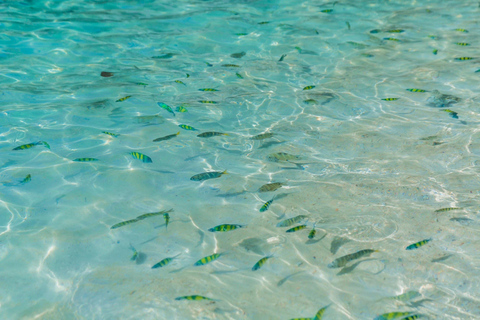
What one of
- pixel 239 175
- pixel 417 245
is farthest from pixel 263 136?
pixel 417 245

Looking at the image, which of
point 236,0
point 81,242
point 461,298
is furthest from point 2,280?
point 236,0

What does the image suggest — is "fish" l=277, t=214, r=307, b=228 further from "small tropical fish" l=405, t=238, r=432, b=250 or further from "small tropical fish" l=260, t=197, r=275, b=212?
"small tropical fish" l=405, t=238, r=432, b=250

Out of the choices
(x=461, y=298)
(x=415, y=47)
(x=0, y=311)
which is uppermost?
(x=415, y=47)

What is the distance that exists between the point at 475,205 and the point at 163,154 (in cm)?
396

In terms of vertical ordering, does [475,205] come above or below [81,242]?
above

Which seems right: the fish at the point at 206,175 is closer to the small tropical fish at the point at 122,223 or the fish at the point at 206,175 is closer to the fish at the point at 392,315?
the small tropical fish at the point at 122,223

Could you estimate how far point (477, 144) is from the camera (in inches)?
225

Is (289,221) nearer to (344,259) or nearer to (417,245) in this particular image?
(344,259)

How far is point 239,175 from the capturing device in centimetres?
527

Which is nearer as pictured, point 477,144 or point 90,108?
point 477,144

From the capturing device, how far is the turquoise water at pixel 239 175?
3.55 meters

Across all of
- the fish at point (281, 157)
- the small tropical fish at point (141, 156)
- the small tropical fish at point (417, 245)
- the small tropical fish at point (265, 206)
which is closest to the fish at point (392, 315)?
the small tropical fish at point (417, 245)

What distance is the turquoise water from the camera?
140 inches

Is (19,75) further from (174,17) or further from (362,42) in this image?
(362,42)
